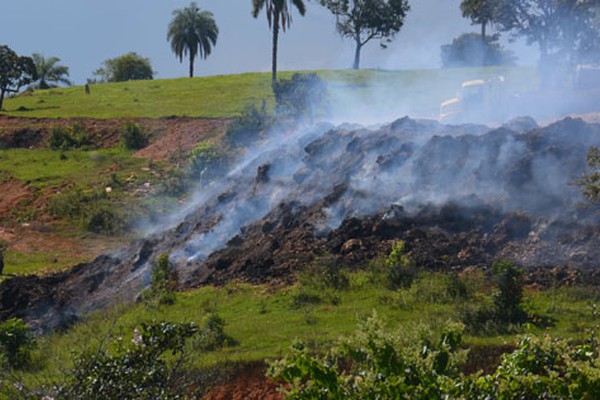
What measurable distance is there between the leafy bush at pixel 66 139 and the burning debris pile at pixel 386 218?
20.0 metres

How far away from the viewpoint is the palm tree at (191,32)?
206ft

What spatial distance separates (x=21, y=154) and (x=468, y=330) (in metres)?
34.1

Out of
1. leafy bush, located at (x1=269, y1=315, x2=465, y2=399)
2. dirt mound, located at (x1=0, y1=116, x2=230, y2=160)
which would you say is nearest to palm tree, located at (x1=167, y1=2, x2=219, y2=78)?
dirt mound, located at (x1=0, y1=116, x2=230, y2=160)

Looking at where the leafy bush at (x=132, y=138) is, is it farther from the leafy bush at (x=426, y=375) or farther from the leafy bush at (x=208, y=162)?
the leafy bush at (x=426, y=375)

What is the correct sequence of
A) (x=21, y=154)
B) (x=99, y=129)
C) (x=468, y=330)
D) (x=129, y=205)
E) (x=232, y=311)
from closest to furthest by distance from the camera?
(x=468, y=330)
(x=232, y=311)
(x=129, y=205)
(x=21, y=154)
(x=99, y=129)

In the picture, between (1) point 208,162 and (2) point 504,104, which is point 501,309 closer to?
(1) point 208,162

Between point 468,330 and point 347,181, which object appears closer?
point 468,330

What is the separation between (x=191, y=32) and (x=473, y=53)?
3073 centimetres

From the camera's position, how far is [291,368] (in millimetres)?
6117

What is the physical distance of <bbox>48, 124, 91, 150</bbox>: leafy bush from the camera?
41.3 m

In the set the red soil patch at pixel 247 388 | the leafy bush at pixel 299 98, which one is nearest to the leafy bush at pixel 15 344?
the red soil patch at pixel 247 388

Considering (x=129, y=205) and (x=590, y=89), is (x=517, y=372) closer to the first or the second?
(x=129, y=205)

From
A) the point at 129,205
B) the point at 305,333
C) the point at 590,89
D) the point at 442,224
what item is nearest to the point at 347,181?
the point at 442,224

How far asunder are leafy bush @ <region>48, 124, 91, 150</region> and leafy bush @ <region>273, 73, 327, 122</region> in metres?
12.6
